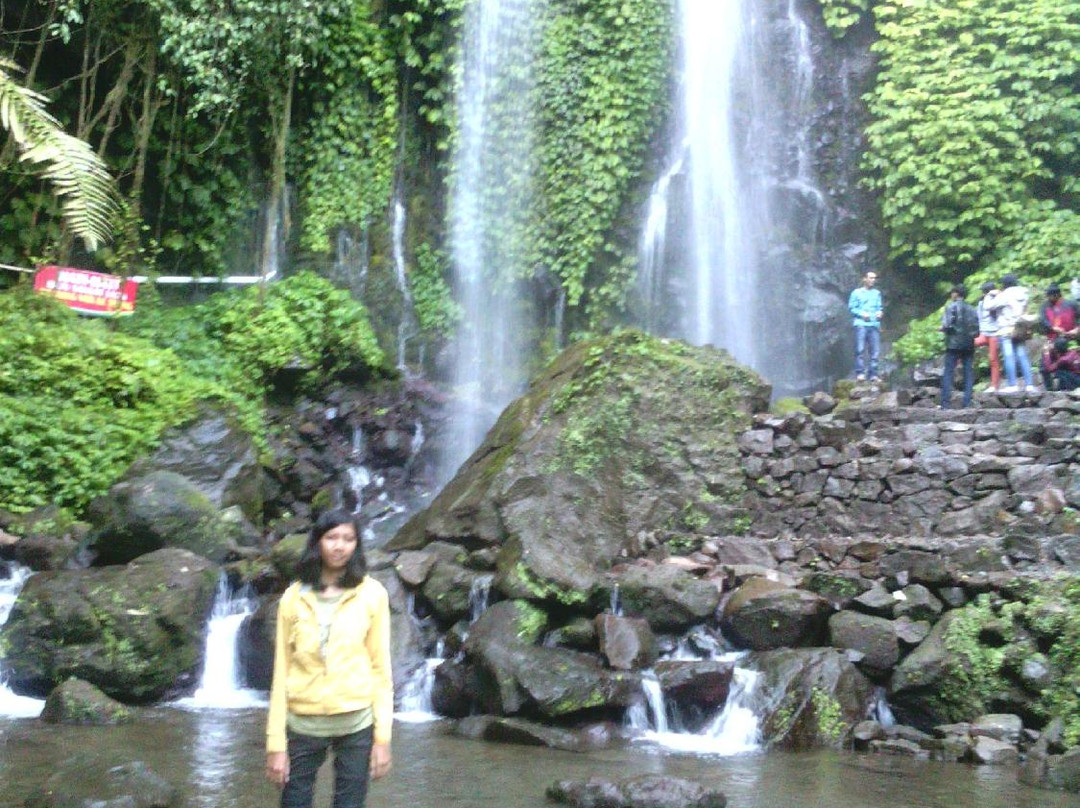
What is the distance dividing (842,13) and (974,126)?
319 centimetres

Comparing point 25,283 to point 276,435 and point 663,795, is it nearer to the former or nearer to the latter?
point 276,435

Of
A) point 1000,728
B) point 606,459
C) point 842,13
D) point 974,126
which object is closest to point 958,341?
point 606,459

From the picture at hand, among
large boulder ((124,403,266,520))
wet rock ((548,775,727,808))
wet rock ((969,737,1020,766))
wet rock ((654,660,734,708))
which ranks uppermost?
large boulder ((124,403,266,520))

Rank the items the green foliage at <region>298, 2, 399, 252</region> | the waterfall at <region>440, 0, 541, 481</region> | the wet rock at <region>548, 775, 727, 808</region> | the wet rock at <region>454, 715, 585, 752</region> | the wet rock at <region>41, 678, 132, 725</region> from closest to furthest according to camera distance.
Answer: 1. the wet rock at <region>548, 775, 727, 808</region>
2. the wet rock at <region>454, 715, 585, 752</region>
3. the wet rock at <region>41, 678, 132, 725</region>
4. the green foliage at <region>298, 2, 399, 252</region>
5. the waterfall at <region>440, 0, 541, 481</region>

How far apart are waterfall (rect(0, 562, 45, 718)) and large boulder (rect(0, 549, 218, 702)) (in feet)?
0.36

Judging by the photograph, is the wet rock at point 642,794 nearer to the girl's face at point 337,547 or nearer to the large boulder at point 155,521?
the girl's face at point 337,547

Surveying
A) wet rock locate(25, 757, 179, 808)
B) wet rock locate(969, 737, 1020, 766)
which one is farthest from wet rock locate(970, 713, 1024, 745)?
wet rock locate(25, 757, 179, 808)

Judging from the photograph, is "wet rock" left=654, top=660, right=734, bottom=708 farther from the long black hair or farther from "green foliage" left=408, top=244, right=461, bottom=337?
"green foliage" left=408, top=244, right=461, bottom=337

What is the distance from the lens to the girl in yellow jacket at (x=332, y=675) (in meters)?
4.00

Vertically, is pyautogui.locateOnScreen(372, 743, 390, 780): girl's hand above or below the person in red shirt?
below

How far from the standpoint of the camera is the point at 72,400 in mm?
12789

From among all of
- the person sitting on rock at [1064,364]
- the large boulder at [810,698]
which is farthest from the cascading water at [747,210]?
the large boulder at [810,698]

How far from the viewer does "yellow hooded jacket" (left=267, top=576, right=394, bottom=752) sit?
13.1 ft

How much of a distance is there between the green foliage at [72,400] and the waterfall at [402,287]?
4140mm
